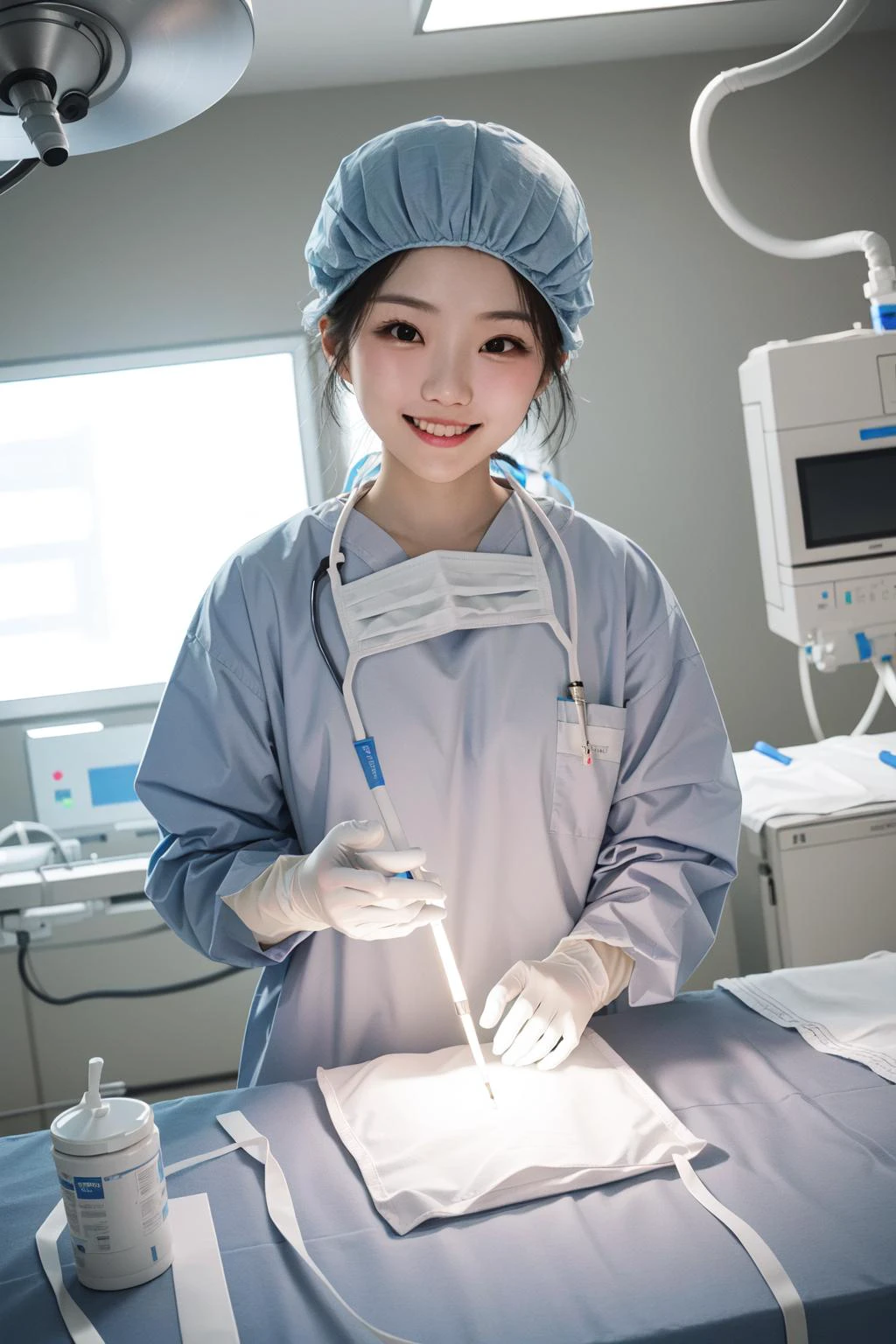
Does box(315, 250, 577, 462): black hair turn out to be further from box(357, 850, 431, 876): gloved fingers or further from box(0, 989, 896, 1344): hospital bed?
box(0, 989, 896, 1344): hospital bed

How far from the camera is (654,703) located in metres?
1.36

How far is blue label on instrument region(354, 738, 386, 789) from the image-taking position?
124 centimetres

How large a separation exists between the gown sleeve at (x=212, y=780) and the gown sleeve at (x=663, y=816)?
0.36m

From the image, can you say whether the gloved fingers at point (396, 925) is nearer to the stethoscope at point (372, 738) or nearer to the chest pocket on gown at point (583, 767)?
the stethoscope at point (372, 738)

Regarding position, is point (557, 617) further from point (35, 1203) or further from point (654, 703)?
point (35, 1203)

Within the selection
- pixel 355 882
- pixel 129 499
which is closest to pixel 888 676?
pixel 355 882

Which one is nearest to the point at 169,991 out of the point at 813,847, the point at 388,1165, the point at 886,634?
the point at 813,847

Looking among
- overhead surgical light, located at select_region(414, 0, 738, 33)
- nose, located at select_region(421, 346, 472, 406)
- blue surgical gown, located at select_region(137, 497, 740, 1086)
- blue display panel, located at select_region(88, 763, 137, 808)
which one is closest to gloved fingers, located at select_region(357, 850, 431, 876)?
blue surgical gown, located at select_region(137, 497, 740, 1086)

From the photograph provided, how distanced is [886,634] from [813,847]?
47cm

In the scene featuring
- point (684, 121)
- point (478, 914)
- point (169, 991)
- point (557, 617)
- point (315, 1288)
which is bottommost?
point (169, 991)

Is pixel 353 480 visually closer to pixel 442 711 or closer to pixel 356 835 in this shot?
pixel 442 711

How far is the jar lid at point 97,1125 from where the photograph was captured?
88 cm

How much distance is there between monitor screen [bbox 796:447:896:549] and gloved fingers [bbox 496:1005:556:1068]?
1426 mm

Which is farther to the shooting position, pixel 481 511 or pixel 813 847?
pixel 813 847
